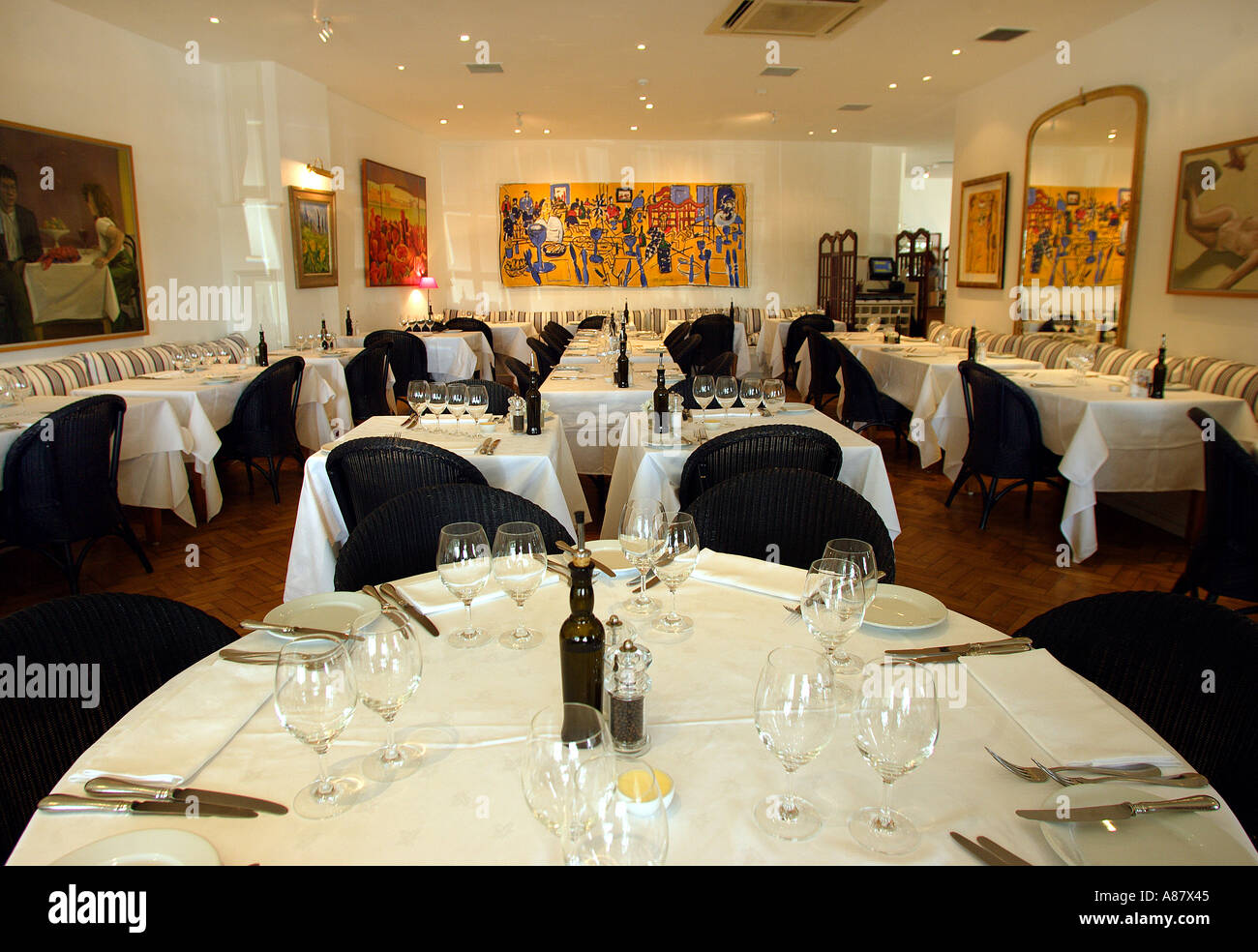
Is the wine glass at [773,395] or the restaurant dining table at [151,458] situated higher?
the wine glass at [773,395]

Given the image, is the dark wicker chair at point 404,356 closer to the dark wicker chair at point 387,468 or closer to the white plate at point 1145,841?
the dark wicker chair at point 387,468

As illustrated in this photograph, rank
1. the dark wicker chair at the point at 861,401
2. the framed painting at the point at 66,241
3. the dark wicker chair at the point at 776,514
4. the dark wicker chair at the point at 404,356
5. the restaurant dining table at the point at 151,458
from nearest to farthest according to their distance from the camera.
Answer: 1. the dark wicker chair at the point at 776,514
2. the restaurant dining table at the point at 151,458
3. the framed painting at the point at 66,241
4. the dark wicker chair at the point at 861,401
5. the dark wicker chair at the point at 404,356

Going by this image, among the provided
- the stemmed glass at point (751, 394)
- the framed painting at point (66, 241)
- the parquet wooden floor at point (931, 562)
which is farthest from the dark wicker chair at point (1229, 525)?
the framed painting at point (66, 241)

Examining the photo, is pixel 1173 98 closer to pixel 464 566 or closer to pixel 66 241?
pixel 464 566

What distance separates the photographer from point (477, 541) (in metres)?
1.47

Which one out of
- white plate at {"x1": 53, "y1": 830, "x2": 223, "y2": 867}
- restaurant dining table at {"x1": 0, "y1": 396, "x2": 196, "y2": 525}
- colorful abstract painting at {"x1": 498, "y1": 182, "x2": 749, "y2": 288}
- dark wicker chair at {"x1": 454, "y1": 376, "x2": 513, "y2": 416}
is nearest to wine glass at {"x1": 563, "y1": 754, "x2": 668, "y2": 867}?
white plate at {"x1": 53, "y1": 830, "x2": 223, "y2": 867}

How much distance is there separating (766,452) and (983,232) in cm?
706

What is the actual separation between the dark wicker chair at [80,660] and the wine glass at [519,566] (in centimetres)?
55

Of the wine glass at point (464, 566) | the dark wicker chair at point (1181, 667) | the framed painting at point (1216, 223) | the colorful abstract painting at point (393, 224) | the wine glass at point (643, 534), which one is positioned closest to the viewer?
the dark wicker chair at point (1181, 667)

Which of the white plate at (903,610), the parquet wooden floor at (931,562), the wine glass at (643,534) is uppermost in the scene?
the wine glass at (643,534)

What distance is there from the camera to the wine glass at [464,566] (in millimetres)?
1444

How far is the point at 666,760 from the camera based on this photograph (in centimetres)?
108

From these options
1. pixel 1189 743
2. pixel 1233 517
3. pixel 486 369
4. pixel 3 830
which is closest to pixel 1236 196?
pixel 1233 517

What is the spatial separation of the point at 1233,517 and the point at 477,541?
2.94 m
